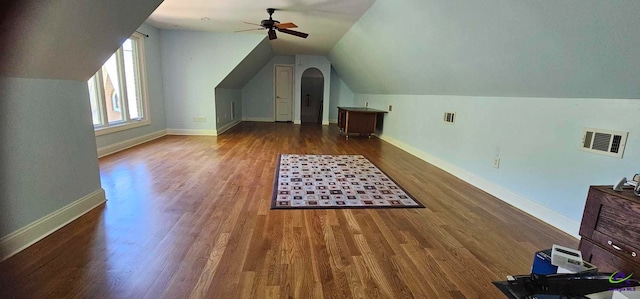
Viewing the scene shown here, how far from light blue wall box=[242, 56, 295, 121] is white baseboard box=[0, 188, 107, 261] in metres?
7.39

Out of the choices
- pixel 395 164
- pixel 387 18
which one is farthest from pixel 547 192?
pixel 387 18

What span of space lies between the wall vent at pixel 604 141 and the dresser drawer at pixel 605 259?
2.54 feet

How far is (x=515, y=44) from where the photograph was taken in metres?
2.28

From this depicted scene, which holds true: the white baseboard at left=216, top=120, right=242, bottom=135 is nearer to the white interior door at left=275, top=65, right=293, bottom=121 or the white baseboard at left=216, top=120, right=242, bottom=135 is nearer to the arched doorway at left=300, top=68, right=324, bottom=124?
the white interior door at left=275, top=65, right=293, bottom=121

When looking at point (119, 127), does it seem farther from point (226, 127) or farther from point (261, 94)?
point (261, 94)

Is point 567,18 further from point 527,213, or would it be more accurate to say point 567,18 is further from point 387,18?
point 387,18

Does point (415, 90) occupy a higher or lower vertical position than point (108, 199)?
higher

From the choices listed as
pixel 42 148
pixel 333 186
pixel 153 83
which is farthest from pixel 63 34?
pixel 153 83

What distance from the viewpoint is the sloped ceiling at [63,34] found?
1566 mm

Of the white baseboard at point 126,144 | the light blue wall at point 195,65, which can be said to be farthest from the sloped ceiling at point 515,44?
the white baseboard at point 126,144

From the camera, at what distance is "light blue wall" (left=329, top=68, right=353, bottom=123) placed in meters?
9.88

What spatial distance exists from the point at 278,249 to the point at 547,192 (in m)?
2.30

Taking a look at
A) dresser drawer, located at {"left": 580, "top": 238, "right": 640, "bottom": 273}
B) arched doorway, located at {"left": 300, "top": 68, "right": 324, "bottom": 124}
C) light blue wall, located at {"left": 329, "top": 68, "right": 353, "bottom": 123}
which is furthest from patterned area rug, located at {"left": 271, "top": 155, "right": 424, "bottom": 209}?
arched doorway, located at {"left": 300, "top": 68, "right": 324, "bottom": 124}

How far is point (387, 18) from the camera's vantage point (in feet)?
12.1
